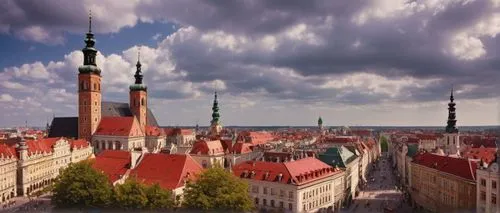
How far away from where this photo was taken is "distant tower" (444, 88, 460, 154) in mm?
82350

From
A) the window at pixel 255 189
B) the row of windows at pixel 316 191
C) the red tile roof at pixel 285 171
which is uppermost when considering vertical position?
the red tile roof at pixel 285 171

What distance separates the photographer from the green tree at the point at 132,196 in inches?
1636

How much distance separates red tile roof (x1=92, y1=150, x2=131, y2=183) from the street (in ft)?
102

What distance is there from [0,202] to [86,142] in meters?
30.9

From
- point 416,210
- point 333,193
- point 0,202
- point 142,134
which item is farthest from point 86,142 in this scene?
point 416,210

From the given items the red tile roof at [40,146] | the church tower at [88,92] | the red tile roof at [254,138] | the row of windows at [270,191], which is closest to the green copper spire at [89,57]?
the church tower at [88,92]

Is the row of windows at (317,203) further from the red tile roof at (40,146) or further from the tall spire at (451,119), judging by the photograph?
the red tile roof at (40,146)

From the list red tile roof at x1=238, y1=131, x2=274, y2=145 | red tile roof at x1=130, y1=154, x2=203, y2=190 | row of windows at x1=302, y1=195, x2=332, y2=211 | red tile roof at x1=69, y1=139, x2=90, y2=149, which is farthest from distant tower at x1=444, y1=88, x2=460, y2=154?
red tile roof at x1=69, y1=139, x2=90, y2=149

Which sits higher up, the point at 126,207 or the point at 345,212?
the point at 126,207

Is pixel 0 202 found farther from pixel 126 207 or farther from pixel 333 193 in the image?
pixel 333 193

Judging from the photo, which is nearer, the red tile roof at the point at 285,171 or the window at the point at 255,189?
the red tile roof at the point at 285,171

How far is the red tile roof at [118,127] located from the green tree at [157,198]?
2073 inches

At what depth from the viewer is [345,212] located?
59812 mm

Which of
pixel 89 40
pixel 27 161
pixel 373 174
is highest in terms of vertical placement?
pixel 89 40
